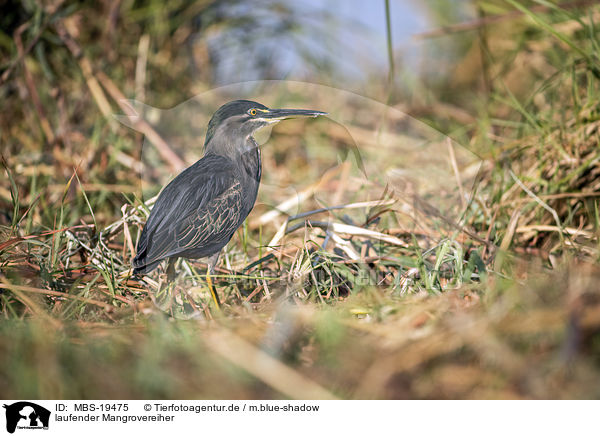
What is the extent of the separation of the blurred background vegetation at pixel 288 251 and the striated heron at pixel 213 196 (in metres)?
0.14

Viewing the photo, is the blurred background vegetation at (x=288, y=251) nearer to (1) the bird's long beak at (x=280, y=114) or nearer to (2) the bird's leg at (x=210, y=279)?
(2) the bird's leg at (x=210, y=279)

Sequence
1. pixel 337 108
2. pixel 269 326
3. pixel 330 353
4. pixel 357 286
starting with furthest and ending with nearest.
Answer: pixel 337 108, pixel 357 286, pixel 269 326, pixel 330 353

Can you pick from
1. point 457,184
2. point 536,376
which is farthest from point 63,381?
point 457,184

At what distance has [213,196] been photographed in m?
1.11

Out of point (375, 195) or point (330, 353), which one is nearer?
point (330, 353)

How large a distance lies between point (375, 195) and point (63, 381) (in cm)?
105

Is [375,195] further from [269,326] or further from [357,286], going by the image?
[269,326]

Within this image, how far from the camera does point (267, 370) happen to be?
84 centimetres
